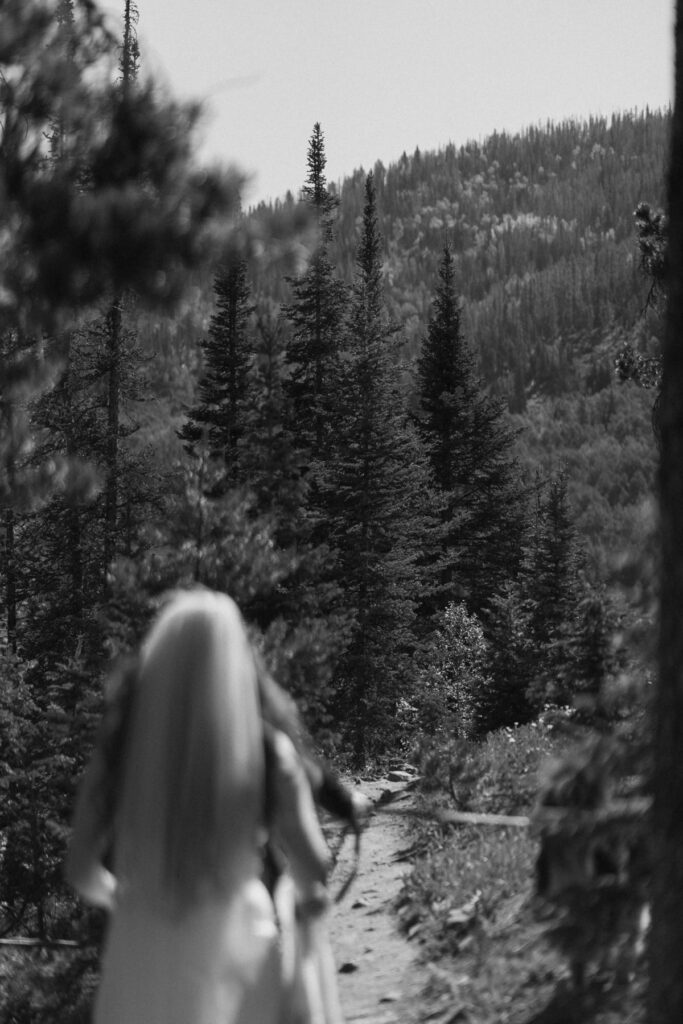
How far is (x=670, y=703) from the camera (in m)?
2.92

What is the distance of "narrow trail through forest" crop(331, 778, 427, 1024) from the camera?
6.59m

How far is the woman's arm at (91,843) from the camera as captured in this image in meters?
3.06

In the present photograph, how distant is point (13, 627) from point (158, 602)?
22.5m

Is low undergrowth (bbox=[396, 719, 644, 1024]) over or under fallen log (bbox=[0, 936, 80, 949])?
over

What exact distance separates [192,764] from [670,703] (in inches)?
50.7

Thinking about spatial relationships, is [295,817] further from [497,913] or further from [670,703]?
[497,913]

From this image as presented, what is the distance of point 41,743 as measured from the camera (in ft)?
47.9

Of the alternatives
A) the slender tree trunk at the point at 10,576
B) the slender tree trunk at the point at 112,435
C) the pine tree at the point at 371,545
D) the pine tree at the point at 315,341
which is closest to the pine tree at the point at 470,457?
the pine tree at the point at 315,341

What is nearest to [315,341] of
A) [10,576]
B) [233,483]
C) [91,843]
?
[10,576]

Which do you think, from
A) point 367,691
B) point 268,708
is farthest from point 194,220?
point 367,691

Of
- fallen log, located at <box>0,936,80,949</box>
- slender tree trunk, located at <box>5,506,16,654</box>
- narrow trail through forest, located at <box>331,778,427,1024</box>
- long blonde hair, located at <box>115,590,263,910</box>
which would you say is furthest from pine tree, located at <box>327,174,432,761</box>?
long blonde hair, located at <box>115,590,263,910</box>

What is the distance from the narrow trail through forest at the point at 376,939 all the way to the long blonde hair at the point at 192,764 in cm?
372

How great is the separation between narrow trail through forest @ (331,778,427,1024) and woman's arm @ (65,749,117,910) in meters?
3.55

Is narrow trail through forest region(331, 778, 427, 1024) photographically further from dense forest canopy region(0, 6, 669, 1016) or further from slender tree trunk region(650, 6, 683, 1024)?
slender tree trunk region(650, 6, 683, 1024)
